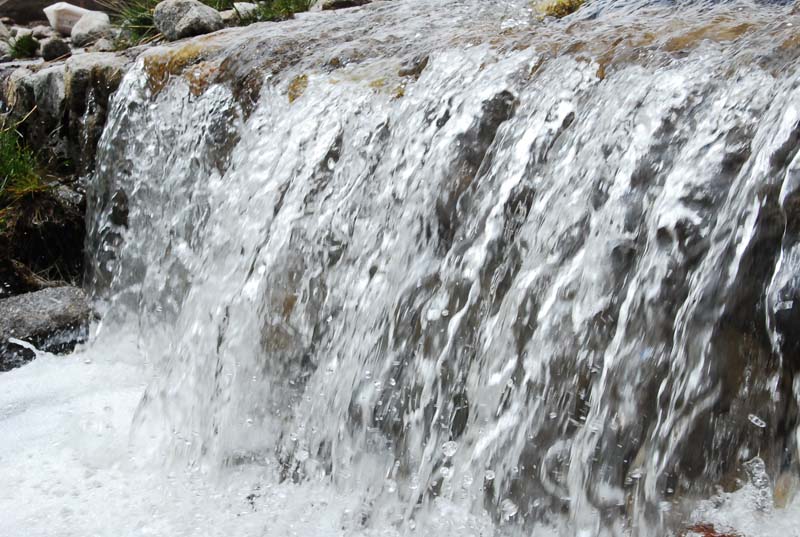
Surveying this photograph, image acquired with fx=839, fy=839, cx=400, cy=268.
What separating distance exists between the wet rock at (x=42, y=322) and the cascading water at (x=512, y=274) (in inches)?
30.2

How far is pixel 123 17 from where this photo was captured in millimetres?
7375

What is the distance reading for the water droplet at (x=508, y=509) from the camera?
2.51 metres

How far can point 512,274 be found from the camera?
9.04 feet

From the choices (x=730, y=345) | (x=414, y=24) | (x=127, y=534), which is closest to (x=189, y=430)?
(x=127, y=534)

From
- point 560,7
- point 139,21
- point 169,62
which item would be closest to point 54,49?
point 139,21

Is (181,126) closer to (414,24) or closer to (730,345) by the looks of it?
(414,24)

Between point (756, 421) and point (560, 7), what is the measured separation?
3182 mm

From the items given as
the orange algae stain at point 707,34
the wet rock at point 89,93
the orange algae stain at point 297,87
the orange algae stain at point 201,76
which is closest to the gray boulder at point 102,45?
the wet rock at point 89,93

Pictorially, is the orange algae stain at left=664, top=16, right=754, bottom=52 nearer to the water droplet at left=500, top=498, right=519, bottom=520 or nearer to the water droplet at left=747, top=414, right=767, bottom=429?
the water droplet at left=747, top=414, right=767, bottom=429

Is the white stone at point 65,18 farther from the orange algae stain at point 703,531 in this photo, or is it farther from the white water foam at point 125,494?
the orange algae stain at point 703,531

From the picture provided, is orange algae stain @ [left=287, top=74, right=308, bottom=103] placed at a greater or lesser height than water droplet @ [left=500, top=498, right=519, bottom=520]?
greater

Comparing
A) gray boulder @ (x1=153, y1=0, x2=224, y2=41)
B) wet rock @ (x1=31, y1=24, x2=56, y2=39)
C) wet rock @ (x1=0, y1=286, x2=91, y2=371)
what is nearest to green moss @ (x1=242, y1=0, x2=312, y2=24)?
gray boulder @ (x1=153, y1=0, x2=224, y2=41)

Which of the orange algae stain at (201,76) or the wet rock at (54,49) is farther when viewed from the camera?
the wet rock at (54,49)

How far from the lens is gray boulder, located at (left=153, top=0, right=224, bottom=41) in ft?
19.1
